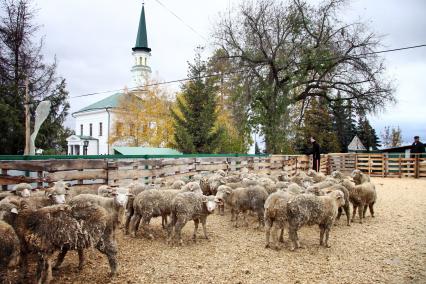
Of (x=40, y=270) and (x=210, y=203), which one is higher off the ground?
(x=210, y=203)

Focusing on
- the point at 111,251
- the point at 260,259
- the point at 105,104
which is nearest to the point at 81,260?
the point at 111,251

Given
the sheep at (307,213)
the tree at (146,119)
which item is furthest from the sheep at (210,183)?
the tree at (146,119)

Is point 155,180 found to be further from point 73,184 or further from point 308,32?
point 308,32

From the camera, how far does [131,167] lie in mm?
10547

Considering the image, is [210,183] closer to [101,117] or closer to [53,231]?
[53,231]

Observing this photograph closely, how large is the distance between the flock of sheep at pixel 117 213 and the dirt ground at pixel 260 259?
267 mm

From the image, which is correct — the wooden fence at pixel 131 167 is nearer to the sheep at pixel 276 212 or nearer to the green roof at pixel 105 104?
the sheep at pixel 276 212

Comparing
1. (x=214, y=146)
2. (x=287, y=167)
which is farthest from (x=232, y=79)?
(x=287, y=167)

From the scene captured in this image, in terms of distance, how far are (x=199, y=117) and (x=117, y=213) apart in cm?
1963

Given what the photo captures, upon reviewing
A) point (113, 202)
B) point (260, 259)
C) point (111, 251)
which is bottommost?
point (260, 259)

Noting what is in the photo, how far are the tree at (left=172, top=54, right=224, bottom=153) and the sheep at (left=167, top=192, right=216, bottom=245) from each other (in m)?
17.3

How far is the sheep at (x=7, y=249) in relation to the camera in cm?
372

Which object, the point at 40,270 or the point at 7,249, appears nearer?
the point at 7,249

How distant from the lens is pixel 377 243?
6844 millimetres
